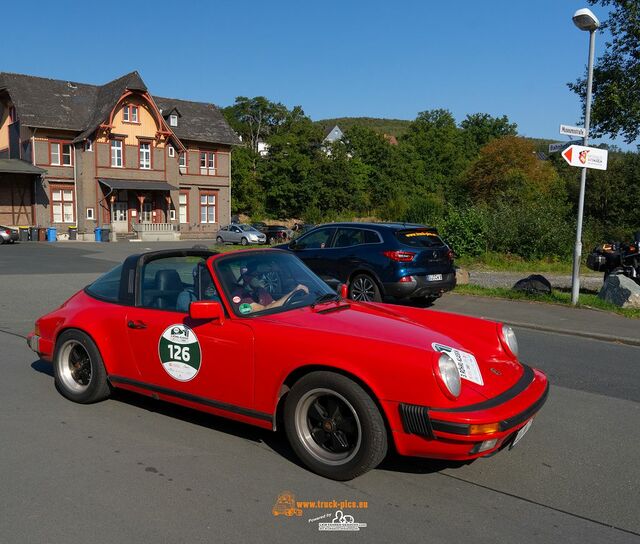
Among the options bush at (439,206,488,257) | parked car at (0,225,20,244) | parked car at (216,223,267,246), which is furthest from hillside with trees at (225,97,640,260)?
parked car at (0,225,20,244)

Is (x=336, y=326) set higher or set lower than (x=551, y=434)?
higher


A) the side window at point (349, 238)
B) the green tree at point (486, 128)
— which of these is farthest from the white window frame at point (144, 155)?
the green tree at point (486, 128)

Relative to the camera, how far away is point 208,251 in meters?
5.16

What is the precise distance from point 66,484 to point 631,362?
6.68 m

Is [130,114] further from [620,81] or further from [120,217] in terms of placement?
[620,81]

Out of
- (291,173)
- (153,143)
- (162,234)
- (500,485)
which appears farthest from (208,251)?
(291,173)

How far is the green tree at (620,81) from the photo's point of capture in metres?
20.2

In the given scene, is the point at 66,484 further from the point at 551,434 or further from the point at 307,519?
the point at 551,434

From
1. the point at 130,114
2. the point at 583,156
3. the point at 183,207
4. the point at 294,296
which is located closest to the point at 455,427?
the point at 294,296

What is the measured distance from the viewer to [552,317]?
34.2 ft

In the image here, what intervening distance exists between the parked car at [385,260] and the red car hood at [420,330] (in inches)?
223

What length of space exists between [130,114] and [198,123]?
7.96 metres

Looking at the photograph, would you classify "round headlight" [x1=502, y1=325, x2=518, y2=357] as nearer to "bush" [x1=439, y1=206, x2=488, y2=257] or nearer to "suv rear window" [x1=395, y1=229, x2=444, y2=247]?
"suv rear window" [x1=395, y1=229, x2=444, y2=247]

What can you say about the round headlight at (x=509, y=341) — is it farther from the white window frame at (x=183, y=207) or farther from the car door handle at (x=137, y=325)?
the white window frame at (x=183, y=207)
